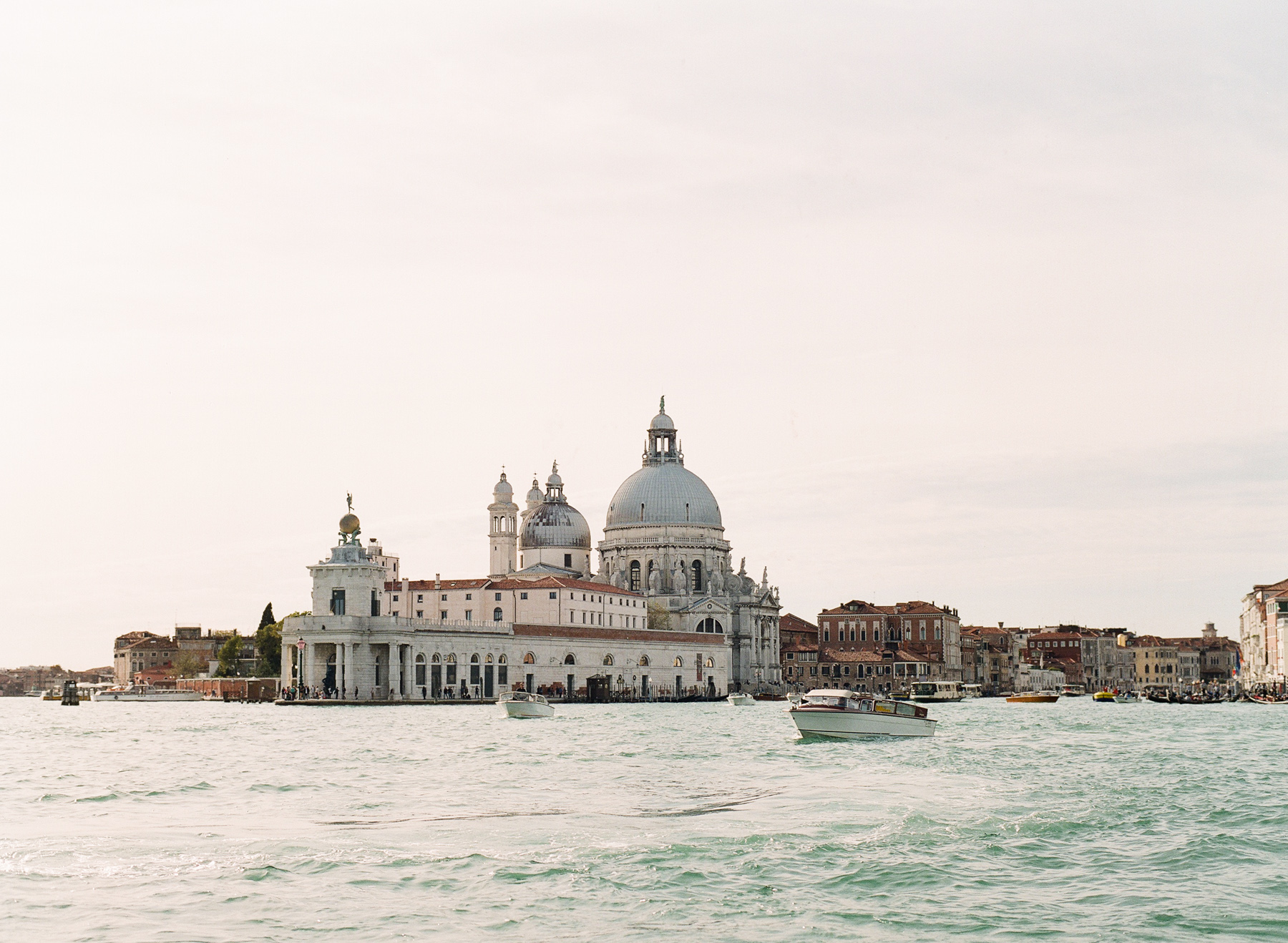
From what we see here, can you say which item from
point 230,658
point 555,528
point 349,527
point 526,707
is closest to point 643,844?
point 526,707

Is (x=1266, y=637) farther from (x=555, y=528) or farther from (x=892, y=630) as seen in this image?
(x=555, y=528)

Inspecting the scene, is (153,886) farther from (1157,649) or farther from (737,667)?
(1157,649)

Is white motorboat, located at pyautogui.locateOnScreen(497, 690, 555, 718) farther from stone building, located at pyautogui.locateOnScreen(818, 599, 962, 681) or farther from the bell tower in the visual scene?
stone building, located at pyautogui.locateOnScreen(818, 599, 962, 681)

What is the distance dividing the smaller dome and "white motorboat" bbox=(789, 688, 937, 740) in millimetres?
70033

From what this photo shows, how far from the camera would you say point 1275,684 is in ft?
323

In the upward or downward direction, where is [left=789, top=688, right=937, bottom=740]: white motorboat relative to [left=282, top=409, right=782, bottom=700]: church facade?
downward

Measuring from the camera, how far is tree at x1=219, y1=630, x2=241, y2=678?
112m

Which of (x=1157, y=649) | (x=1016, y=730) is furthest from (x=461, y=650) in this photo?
(x=1157, y=649)

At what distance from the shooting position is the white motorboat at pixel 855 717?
44062mm

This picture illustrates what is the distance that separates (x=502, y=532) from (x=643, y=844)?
9100cm

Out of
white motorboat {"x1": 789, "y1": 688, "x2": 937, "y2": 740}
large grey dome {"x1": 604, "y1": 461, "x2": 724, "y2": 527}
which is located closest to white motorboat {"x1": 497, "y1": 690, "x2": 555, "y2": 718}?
white motorboat {"x1": 789, "y1": 688, "x2": 937, "y2": 740}

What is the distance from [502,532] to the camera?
11106 centimetres

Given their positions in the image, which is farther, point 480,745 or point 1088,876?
point 480,745

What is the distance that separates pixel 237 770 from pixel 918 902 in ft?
61.7
